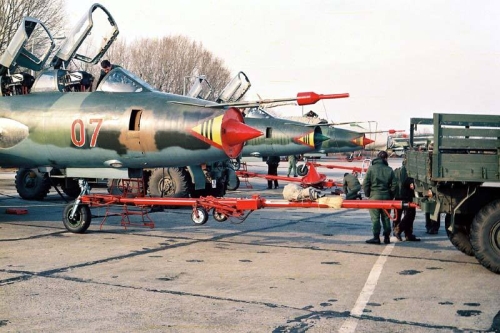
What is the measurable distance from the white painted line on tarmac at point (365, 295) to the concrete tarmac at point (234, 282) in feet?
0.04

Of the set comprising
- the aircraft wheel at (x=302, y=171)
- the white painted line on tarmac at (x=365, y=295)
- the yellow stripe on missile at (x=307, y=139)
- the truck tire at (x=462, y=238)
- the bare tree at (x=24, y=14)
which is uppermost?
the bare tree at (x=24, y=14)

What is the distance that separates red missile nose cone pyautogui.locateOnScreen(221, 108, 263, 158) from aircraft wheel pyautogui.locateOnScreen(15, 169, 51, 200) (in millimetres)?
10375

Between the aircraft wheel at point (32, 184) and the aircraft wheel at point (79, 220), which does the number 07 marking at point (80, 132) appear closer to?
the aircraft wheel at point (79, 220)

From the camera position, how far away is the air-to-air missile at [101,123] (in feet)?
32.9

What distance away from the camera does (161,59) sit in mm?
57719

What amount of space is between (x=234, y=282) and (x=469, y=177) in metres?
3.40

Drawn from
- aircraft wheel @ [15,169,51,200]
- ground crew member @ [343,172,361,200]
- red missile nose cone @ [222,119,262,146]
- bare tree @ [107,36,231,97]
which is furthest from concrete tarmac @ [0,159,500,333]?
bare tree @ [107,36,231,97]

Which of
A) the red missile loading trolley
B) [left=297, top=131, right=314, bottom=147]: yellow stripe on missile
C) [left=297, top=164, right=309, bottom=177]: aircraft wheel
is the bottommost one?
the red missile loading trolley

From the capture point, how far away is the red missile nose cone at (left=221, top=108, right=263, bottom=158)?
9.71 meters

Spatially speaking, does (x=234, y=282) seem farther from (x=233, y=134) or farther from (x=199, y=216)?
(x=199, y=216)

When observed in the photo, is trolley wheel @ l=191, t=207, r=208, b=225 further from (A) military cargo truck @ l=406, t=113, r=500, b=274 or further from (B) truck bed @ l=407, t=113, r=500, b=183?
(B) truck bed @ l=407, t=113, r=500, b=183

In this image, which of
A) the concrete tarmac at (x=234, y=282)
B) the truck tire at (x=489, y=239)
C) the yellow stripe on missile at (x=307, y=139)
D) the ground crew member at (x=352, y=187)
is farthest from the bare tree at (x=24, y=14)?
the truck tire at (x=489, y=239)

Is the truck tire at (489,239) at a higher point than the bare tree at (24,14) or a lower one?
lower

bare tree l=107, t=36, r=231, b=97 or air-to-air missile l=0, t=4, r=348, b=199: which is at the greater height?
bare tree l=107, t=36, r=231, b=97
